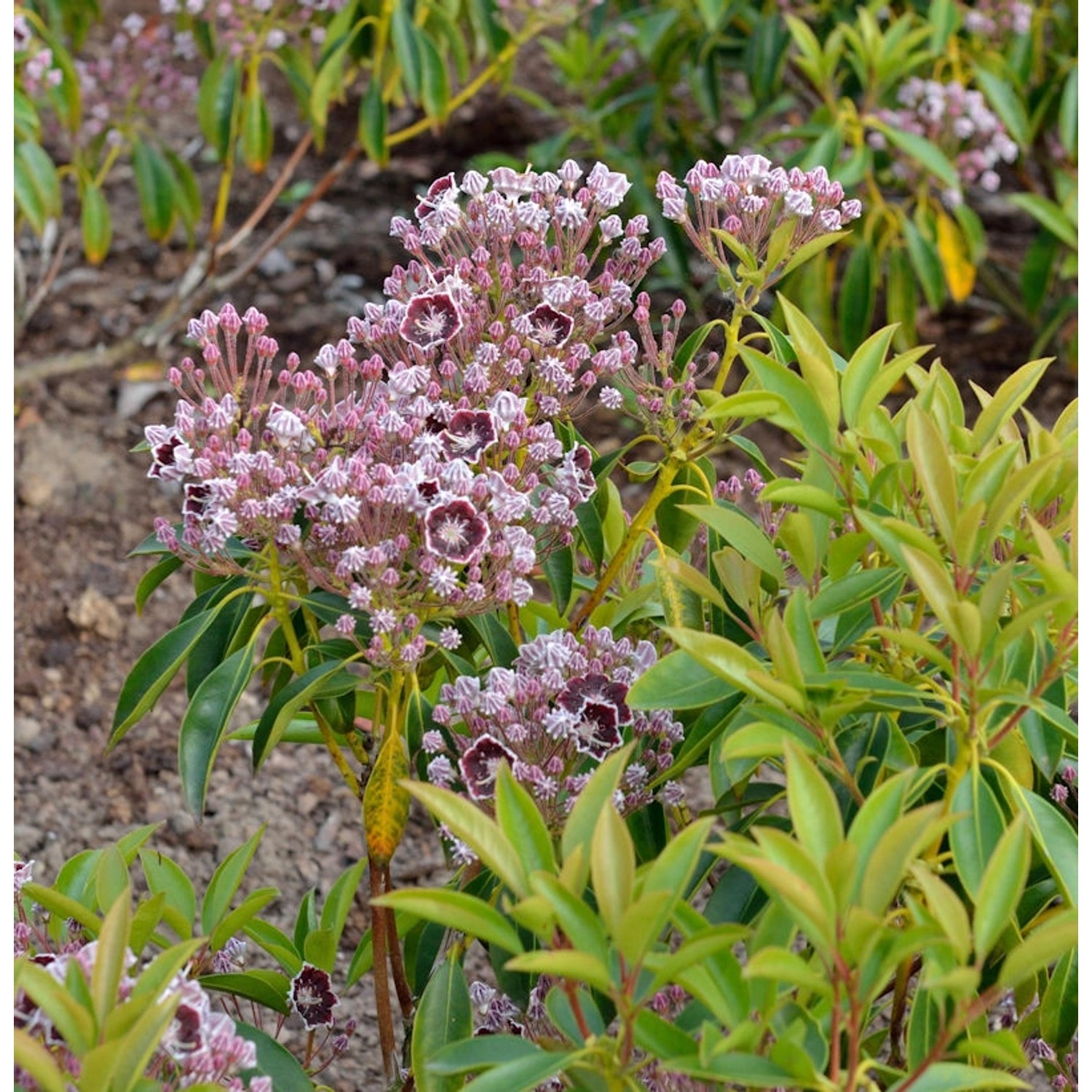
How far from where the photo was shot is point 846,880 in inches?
35.1

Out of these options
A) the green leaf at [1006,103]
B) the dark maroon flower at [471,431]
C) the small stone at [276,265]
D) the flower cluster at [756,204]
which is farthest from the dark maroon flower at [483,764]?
the small stone at [276,265]

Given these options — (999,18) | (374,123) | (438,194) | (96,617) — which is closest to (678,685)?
(438,194)

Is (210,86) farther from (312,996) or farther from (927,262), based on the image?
(312,996)

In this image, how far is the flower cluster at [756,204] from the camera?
1.28m

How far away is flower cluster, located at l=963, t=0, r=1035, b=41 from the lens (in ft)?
11.0

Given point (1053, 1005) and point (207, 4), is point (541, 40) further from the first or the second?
point (1053, 1005)

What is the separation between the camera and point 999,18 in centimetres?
340

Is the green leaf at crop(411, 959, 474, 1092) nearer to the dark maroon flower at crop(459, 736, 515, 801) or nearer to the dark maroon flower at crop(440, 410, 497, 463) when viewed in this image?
the dark maroon flower at crop(459, 736, 515, 801)

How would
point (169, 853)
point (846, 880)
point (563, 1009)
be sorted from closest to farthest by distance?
point (846, 880) < point (563, 1009) < point (169, 853)

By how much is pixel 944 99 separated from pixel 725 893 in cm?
246

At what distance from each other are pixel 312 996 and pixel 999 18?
2.85 metres

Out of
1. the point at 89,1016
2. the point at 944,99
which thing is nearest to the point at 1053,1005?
the point at 89,1016

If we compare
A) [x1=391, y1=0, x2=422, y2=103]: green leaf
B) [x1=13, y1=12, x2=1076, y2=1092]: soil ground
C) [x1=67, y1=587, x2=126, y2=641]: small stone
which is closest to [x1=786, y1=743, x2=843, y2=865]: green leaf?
[x1=13, y1=12, x2=1076, y2=1092]: soil ground

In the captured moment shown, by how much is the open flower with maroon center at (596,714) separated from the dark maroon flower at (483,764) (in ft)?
0.19
